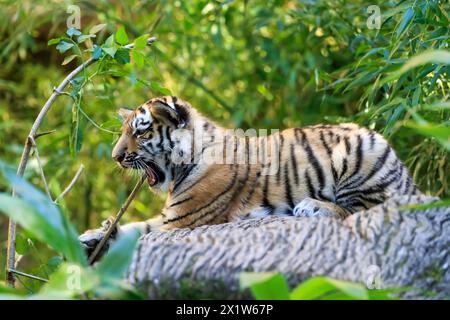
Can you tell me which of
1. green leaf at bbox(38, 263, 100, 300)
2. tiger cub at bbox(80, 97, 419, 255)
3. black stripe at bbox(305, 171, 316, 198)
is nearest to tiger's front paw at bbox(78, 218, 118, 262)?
tiger cub at bbox(80, 97, 419, 255)

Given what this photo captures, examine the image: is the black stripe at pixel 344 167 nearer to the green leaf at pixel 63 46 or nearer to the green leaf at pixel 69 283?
the green leaf at pixel 63 46

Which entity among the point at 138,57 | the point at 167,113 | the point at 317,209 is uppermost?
the point at 138,57

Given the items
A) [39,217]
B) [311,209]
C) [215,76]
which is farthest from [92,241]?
[215,76]

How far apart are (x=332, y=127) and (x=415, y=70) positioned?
1.58 ft

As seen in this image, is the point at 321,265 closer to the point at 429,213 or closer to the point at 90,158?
the point at 429,213

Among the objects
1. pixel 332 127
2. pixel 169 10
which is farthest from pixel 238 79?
pixel 332 127

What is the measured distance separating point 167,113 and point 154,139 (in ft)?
0.40

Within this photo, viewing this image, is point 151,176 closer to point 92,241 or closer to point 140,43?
point 92,241

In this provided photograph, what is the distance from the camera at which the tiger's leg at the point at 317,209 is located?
333cm

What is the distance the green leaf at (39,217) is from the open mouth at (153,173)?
174 cm

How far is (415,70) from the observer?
347cm

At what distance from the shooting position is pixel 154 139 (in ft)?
12.2

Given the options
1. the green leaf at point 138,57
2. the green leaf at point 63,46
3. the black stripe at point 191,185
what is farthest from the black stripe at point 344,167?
the green leaf at point 63,46

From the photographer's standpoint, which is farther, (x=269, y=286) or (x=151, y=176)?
(x=151, y=176)
